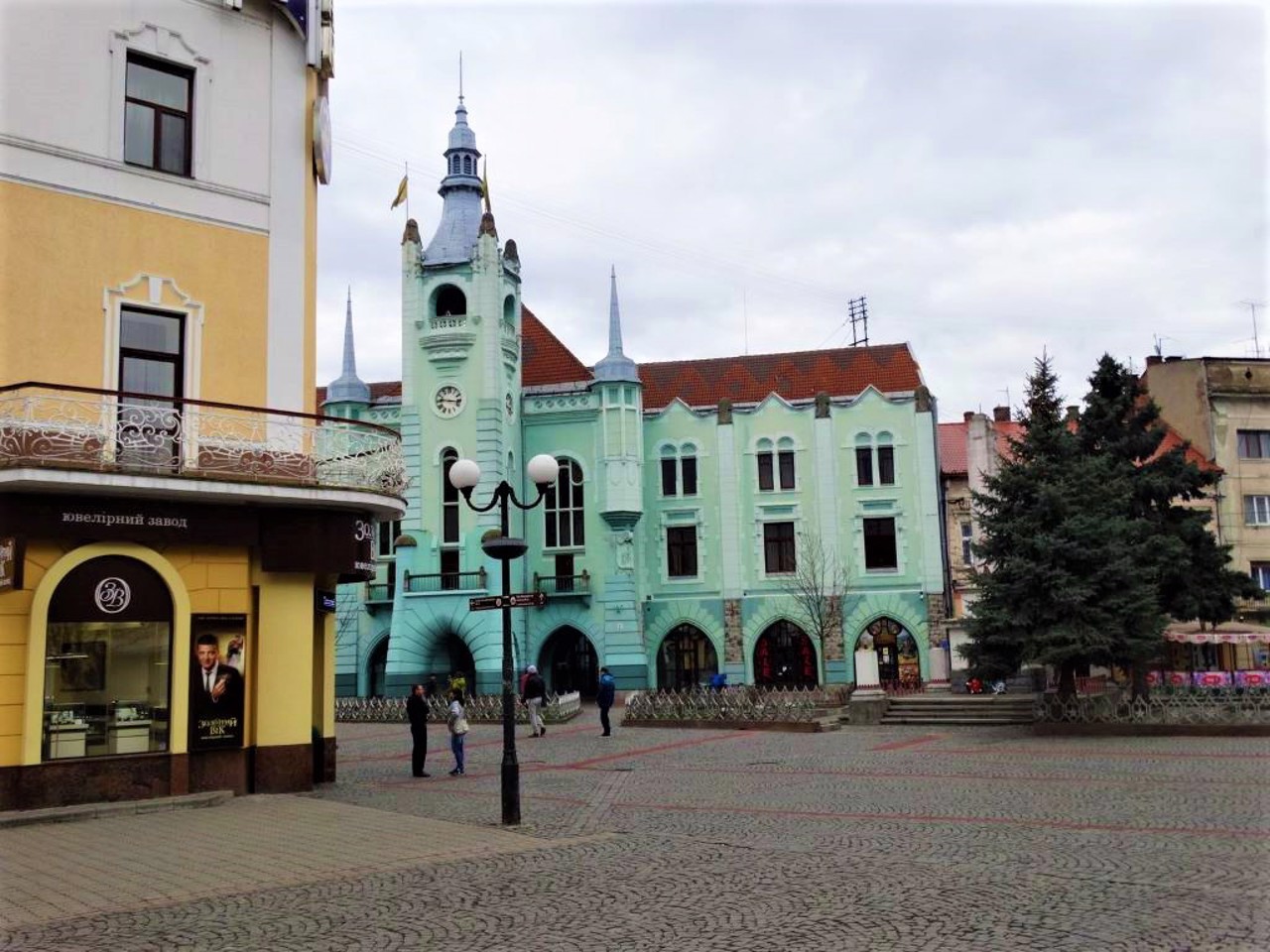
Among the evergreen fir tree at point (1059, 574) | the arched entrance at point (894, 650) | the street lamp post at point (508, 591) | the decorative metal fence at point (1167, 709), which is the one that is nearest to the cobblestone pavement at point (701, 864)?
the street lamp post at point (508, 591)

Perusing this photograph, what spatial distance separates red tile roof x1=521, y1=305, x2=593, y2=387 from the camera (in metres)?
51.2

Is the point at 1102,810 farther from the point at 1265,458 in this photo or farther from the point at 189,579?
the point at 1265,458

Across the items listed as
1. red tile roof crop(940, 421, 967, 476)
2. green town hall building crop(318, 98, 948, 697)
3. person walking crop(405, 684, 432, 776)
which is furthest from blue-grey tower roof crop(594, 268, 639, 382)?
person walking crop(405, 684, 432, 776)

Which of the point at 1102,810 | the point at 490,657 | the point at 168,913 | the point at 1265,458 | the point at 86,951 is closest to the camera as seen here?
the point at 86,951

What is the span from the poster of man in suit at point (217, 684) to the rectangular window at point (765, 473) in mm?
33362

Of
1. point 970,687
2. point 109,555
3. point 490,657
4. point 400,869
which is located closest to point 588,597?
point 490,657

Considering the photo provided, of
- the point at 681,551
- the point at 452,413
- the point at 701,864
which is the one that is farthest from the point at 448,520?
the point at 701,864

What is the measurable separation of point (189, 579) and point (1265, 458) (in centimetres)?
4479

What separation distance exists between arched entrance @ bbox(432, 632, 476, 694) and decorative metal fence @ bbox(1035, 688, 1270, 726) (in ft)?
77.8

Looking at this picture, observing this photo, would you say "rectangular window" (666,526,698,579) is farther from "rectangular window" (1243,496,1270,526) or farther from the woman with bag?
the woman with bag

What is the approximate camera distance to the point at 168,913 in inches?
391

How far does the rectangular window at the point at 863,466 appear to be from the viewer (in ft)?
158

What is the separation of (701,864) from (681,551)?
1475 inches

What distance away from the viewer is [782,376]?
51.6 m
